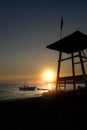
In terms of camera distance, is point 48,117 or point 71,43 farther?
point 71,43

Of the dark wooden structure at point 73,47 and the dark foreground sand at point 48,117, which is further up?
the dark wooden structure at point 73,47

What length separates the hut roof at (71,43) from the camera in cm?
920

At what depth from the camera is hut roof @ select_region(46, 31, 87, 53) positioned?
30.2 feet

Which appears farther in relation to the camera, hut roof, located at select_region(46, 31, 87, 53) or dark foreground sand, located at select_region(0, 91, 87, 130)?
hut roof, located at select_region(46, 31, 87, 53)

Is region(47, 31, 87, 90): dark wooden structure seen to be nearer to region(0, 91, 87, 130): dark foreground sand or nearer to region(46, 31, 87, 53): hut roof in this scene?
region(46, 31, 87, 53): hut roof

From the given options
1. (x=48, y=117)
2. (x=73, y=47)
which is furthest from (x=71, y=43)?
(x=48, y=117)

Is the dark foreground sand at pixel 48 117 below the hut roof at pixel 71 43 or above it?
below

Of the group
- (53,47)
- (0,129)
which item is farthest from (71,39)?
(0,129)

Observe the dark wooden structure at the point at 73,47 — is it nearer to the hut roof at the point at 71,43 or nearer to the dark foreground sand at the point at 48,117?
the hut roof at the point at 71,43

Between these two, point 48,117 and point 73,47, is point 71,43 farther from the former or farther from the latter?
point 48,117

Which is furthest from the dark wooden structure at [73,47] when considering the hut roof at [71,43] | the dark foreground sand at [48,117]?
the dark foreground sand at [48,117]

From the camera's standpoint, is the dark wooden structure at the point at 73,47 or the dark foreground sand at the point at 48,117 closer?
the dark foreground sand at the point at 48,117

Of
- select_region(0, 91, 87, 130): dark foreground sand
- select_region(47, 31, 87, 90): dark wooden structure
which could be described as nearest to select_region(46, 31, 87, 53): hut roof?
select_region(47, 31, 87, 90): dark wooden structure

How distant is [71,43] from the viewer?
1013 centimetres
